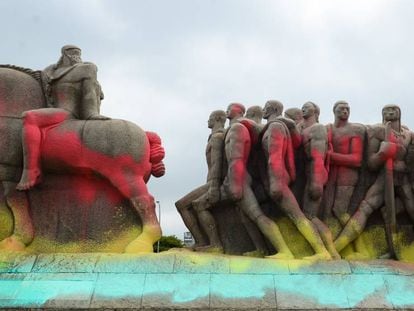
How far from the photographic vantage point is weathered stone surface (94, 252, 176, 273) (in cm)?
764

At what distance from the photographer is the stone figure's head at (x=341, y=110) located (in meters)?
9.52

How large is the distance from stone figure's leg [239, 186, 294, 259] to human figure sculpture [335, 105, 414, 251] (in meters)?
1.03

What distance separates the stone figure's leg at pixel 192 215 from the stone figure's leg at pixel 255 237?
108cm

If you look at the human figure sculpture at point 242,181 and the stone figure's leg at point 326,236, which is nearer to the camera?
the stone figure's leg at point 326,236

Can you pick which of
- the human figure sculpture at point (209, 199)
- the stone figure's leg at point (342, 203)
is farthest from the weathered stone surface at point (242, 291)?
the stone figure's leg at point (342, 203)

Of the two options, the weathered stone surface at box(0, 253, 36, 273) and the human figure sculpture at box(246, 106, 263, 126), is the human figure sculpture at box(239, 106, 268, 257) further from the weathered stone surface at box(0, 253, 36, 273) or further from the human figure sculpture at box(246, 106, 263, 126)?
the weathered stone surface at box(0, 253, 36, 273)

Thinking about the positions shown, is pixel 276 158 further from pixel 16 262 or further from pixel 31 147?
pixel 16 262

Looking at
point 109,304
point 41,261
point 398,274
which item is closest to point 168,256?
point 109,304

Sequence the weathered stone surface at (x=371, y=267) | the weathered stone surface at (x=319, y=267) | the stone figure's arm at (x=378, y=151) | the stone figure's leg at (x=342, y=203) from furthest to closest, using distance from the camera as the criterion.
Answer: the stone figure's leg at (x=342, y=203)
the stone figure's arm at (x=378, y=151)
the weathered stone surface at (x=371, y=267)
the weathered stone surface at (x=319, y=267)

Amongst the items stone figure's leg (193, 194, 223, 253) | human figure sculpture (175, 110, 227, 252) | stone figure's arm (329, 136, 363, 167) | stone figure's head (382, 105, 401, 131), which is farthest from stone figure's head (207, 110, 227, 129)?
stone figure's head (382, 105, 401, 131)

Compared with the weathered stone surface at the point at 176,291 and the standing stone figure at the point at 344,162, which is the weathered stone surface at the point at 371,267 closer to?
the standing stone figure at the point at 344,162

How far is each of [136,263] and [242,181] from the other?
7.18 ft

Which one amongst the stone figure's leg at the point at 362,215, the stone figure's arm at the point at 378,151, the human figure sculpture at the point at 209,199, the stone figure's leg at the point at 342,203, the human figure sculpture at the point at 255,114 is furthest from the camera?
the human figure sculpture at the point at 255,114

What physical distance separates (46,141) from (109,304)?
2772 millimetres
